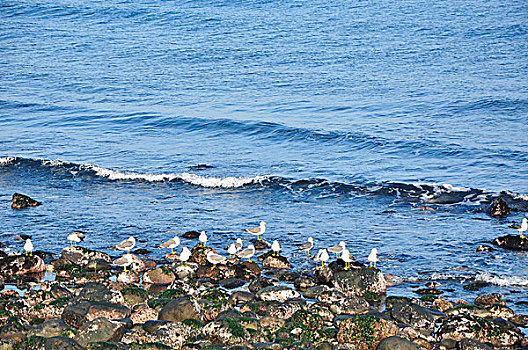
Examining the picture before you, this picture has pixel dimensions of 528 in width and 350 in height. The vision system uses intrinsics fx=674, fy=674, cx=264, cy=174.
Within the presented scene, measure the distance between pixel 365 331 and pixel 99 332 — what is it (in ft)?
12.5

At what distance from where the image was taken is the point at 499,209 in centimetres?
1681

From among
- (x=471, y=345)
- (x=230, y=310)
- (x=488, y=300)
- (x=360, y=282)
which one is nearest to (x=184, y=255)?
(x=230, y=310)

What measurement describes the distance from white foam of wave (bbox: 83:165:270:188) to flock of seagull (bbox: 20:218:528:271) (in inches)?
209

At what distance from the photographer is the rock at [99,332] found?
949cm

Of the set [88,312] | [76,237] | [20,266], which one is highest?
[88,312]

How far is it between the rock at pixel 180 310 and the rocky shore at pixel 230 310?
0.02m

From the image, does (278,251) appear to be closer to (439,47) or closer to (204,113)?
(204,113)

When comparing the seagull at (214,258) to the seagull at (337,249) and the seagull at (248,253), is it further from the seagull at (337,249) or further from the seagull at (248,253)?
the seagull at (337,249)

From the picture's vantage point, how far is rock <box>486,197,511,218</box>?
16.8 m

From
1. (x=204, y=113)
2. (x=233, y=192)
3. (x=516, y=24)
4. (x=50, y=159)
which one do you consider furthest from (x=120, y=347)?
(x=516, y=24)

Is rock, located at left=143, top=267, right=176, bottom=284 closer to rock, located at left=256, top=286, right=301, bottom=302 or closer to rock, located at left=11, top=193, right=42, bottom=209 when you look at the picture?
rock, located at left=256, top=286, right=301, bottom=302

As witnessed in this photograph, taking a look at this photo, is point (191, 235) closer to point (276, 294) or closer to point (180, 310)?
point (276, 294)

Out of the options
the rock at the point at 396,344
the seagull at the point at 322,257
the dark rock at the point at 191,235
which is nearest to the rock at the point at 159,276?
the dark rock at the point at 191,235

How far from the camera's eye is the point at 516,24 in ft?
135
